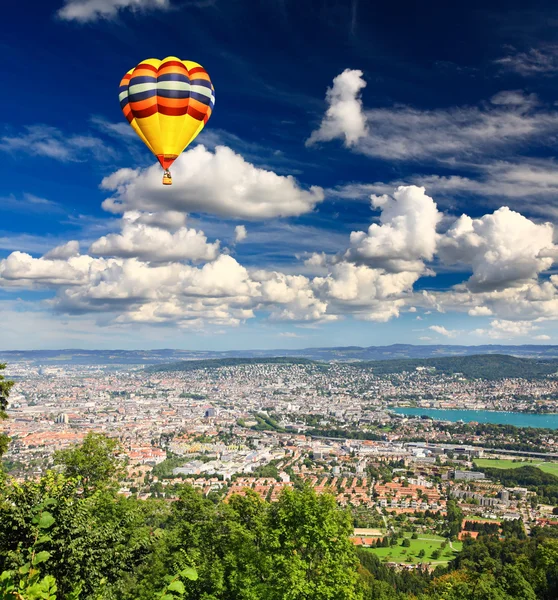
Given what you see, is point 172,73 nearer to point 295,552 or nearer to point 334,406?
point 295,552

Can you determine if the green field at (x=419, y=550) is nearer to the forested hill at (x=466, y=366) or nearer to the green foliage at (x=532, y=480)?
the green foliage at (x=532, y=480)

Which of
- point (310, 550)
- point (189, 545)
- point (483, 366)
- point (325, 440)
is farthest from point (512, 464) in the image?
point (483, 366)

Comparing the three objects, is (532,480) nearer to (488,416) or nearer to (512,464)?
(512,464)

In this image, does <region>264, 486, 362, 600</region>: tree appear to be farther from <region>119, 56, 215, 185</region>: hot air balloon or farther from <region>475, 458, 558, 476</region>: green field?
<region>475, 458, 558, 476</region>: green field

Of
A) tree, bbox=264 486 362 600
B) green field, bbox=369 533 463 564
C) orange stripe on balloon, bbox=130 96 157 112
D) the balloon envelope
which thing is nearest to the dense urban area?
green field, bbox=369 533 463 564

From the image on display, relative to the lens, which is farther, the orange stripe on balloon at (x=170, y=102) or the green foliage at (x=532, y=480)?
the green foliage at (x=532, y=480)

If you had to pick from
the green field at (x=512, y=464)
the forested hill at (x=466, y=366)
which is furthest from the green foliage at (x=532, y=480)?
the forested hill at (x=466, y=366)
